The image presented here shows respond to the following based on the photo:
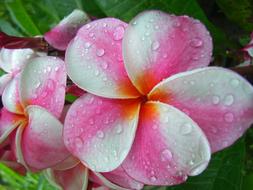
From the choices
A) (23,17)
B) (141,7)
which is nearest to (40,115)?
(141,7)

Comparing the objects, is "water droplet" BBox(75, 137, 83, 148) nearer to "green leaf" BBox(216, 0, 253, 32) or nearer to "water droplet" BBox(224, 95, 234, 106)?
"water droplet" BBox(224, 95, 234, 106)

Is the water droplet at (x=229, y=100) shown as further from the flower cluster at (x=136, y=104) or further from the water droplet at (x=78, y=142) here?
the water droplet at (x=78, y=142)

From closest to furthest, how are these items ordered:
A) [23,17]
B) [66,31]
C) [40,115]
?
[40,115], [66,31], [23,17]

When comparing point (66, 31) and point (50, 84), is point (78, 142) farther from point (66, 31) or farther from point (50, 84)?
point (66, 31)

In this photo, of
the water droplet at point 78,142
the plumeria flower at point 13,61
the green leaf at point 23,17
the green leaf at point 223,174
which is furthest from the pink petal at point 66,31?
the green leaf at point 23,17

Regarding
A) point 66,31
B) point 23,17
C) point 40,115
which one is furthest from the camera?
point 23,17

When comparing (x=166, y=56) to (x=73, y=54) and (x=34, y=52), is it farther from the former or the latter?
(x=34, y=52)

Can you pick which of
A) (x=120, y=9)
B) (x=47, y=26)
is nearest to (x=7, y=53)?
(x=120, y=9)

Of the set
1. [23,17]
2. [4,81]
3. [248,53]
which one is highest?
[4,81]
